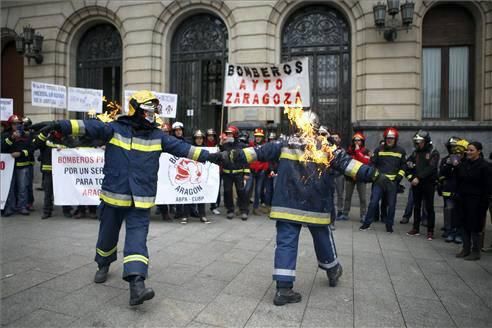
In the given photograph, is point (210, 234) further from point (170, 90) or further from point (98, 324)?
point (170, 90)

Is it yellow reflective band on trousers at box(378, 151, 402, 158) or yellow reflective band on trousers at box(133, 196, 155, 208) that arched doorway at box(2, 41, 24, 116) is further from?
yellow reflective band on trousers at box(133, 196, 155, 208)

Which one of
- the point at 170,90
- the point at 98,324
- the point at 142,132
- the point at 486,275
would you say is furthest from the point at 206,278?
the point at 170,90

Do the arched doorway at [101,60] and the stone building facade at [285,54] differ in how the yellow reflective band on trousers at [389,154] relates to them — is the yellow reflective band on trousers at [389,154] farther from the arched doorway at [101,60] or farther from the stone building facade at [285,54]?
the arched doorway at [101,60]

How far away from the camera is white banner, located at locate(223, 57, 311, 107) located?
7777 millimetres

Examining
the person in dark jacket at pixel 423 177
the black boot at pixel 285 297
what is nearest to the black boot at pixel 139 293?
the black boot at pixel 285 297

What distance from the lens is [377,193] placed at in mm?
7621

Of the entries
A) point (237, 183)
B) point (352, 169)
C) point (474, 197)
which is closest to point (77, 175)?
point (237, 183)

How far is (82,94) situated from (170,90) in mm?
4888

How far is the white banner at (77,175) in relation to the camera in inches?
311

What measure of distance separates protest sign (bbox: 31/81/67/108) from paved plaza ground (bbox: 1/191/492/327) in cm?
431

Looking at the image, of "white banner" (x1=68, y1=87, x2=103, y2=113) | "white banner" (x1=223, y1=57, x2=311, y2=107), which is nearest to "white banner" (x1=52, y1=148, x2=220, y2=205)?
"white banner" (x1=223, y1=57, x2=311, y2=107)

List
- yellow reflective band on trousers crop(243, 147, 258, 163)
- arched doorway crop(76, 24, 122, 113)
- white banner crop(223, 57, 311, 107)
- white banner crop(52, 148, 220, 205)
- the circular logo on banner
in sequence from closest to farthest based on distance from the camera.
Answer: yellow reflective band on trousers crop(243, 147, 258, 163) → white banner crop(223, 57, 311, 107) → white banner crop(52, 148, 220, 205) → the circular logo on banner → arched doorway crop(76, 24, 122, 113)

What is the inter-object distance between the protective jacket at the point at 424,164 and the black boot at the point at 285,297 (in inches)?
177

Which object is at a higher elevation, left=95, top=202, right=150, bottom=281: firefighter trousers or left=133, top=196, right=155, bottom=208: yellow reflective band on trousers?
left=133, top=196, right=155, bottom=208: yellow reflective band on trousers
